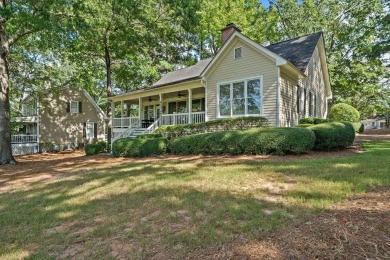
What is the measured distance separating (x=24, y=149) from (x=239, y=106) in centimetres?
2028

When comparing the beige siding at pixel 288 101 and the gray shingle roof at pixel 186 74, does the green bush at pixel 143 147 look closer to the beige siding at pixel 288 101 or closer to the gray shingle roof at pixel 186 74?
the beige siding at pixel 288 101

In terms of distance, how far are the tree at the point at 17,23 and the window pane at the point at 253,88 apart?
8.92 m

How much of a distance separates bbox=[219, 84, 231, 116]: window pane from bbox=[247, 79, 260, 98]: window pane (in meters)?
1.27

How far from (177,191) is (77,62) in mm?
18947

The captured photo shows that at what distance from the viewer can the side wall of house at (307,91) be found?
12398mm

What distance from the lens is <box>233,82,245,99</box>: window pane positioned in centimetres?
1302

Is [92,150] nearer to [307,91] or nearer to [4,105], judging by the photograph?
[4,105]

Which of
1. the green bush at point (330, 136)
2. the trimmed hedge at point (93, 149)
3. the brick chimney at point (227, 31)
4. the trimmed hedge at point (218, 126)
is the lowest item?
the trimmed hedge at point (93, 149)

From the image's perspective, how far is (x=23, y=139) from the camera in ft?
76.4

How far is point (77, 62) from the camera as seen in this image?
20.2m

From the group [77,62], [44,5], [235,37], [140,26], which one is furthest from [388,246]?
[77,62]

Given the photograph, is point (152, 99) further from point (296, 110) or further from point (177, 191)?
point (177, 191)

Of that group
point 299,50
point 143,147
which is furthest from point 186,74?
point 143,147

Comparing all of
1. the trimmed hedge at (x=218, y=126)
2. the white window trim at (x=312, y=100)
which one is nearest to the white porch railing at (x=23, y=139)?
the trimmed hedge at (x=218, y=126)
